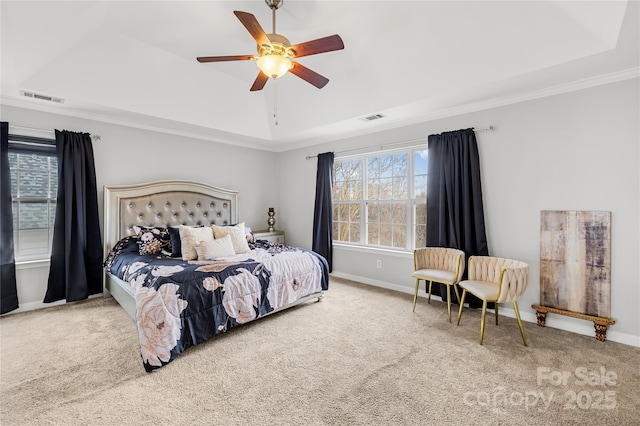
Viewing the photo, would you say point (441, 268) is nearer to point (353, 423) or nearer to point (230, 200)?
point (353, 423)

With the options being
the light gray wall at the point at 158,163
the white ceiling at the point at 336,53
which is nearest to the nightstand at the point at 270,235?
the light gray wall at the point at 158,163

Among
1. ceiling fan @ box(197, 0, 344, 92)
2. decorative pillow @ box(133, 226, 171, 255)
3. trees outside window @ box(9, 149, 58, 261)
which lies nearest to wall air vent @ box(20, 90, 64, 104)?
trees outside window @ box(9, 149, 58, 261)

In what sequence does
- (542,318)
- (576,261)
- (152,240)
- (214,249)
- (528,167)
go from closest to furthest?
(576,261), (542,318), (528,167), (214,249), (152,240)

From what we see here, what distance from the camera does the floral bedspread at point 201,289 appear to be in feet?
7.20

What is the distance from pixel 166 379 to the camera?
204 centimetres

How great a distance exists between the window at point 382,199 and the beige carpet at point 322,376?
55.5 inches

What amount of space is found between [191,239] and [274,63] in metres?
2.15

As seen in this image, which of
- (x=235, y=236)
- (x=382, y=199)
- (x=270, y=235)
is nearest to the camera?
(x=235, y=236)

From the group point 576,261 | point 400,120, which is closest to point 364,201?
point 400,120

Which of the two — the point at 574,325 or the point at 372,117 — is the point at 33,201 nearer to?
the point at 372,117

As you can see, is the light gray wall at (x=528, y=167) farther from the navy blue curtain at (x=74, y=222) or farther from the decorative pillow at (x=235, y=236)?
the decorative pillow at (x=235, y=236)

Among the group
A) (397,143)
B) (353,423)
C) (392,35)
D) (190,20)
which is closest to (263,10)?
(190,20)

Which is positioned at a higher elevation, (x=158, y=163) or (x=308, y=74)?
(x=308, y=74)

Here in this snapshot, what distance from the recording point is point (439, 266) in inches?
135
